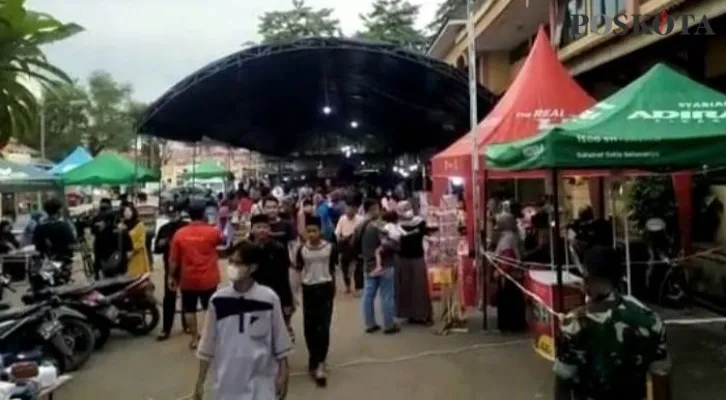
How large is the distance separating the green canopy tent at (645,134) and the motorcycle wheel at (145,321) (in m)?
5.70

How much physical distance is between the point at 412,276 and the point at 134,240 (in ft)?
13.8

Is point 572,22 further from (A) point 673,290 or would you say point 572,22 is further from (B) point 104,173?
(B) point 104,173

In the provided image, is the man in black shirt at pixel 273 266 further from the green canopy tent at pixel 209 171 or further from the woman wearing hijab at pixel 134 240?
the green canopy tent at pixel 209 171

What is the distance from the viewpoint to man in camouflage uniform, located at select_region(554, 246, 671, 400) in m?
3.60

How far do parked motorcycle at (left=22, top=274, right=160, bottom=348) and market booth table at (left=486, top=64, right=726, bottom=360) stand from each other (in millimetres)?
5358

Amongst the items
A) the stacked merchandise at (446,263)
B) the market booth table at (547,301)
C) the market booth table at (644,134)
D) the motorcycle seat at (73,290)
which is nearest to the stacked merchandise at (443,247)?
the stacked merchandise at (446,263)

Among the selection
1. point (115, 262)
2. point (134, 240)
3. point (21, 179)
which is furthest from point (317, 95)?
point (115, 262)

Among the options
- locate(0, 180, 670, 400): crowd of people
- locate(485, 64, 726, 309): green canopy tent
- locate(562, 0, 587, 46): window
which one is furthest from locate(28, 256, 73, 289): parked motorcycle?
locate(562, 0, 587, 46): window

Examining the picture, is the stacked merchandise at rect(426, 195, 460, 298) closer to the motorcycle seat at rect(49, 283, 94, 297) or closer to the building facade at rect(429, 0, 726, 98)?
the building facade at rect(429, 0, 726, 98)

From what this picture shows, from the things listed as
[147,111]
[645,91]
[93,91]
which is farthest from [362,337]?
[93,91]

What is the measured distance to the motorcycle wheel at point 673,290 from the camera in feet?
38.4

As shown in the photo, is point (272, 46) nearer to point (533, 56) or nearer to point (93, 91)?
point (533, 56)

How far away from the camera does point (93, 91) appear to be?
64.7m

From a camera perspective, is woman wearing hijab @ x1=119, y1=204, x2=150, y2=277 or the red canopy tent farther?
woman wearing hijab @ x1=119, y1=204, x2=150, y2=277
